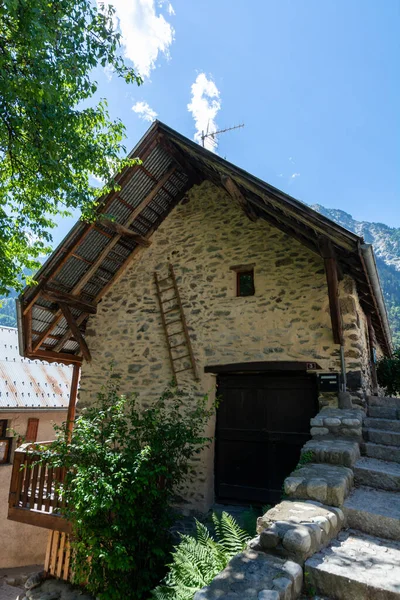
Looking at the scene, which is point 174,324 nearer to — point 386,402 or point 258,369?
point 258,369

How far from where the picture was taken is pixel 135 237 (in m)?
7.09

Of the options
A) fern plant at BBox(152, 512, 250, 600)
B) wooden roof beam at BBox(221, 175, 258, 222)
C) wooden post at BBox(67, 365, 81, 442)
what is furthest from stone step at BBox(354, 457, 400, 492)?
wooden post at BBox(67, 365, 81, 442)

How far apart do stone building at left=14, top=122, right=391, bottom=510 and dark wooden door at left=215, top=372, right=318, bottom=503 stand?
2cm

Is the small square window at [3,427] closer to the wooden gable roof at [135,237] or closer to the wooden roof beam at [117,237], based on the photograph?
the wooden gable roof at [135,237]

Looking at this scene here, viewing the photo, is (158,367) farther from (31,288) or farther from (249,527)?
(249,527)

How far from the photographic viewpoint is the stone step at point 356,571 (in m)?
1.99

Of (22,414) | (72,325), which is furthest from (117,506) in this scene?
(22,414)

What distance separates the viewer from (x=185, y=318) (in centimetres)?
674

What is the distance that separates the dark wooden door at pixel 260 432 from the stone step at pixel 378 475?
5.97ft

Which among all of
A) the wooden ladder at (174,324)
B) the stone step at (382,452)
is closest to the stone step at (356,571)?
Answer: the stone step at (382,452)

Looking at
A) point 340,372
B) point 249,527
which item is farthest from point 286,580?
point 340,372

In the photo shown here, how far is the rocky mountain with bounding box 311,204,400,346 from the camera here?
2037 inches

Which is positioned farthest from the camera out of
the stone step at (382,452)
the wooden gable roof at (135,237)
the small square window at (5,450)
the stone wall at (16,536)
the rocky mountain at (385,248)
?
the rocky mountain at (385,248)

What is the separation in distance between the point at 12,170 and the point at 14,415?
21.8 ft
